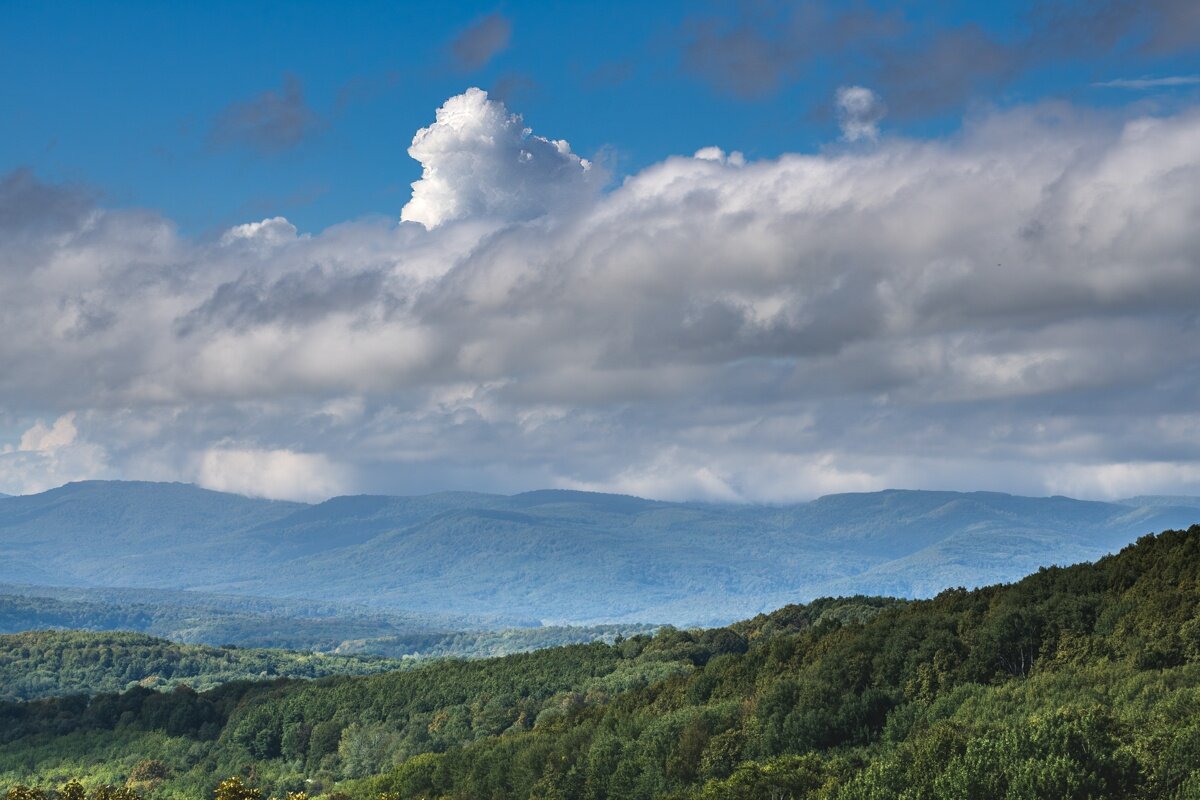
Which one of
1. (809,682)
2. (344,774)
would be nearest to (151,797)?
(344,774)

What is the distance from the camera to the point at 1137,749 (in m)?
73.2

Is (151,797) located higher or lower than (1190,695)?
lower

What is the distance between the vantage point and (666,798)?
9325cm

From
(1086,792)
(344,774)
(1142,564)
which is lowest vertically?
(344,774)

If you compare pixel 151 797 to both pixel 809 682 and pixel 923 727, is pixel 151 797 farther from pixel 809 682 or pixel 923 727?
pixel 923 727

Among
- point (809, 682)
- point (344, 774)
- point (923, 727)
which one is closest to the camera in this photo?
point (923, 727)

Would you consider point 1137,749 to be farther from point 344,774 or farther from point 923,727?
point 344,774

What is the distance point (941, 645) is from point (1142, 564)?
21.1 m

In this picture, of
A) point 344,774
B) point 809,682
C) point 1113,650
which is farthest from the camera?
point 344,774

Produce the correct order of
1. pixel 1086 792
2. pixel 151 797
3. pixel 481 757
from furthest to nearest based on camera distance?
1. pixel 151 797
2. pixel 481 757
3. pixel 1086 792

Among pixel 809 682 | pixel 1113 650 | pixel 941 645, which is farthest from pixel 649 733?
pixel 1113 650

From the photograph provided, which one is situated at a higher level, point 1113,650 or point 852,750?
point 1113,650

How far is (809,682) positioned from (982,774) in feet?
146

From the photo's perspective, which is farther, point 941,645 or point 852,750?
point 941,645
